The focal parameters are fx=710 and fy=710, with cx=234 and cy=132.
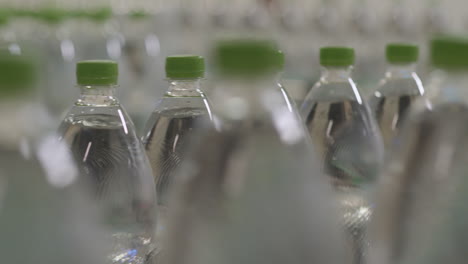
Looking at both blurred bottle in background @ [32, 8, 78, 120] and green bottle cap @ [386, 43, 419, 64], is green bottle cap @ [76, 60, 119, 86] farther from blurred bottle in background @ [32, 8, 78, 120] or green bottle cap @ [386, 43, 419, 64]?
blurred bottle in background @ [32, 8, 78, 120]

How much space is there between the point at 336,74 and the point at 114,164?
0.28 meters

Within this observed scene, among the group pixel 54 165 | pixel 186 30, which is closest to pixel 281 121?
pixel 54 165

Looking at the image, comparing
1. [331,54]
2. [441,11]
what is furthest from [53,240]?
[441,11]

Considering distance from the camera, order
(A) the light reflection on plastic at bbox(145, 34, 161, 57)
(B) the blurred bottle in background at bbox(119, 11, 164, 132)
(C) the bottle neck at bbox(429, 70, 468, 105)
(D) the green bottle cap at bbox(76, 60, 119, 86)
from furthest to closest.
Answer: (A) the light reflection on plastic at bbox(145, 34, 161, 57)
(B) the blurred bottle in background at bbox(119, 11, 164, 132)
(D) the green bottle cap at bbox(76, 60, 119, 86)
(C) the bottle neck at bbox(429, 70, 468, 105)

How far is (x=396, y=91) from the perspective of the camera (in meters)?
0.85

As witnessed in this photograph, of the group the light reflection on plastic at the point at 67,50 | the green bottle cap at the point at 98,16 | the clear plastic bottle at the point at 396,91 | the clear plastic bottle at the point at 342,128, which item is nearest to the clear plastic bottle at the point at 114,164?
the clear plastic bottle at the point at 342,128

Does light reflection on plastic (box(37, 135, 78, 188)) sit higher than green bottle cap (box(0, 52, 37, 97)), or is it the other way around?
green bottle cap (box(0, 52, 37, 97))

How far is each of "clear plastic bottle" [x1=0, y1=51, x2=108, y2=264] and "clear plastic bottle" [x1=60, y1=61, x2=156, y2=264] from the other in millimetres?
265

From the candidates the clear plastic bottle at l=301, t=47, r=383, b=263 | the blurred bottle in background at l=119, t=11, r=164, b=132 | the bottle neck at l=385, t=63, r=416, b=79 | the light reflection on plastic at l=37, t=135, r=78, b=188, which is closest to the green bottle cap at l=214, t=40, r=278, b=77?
the light reflection on plastic at l=37, t=135, r=78, b=188

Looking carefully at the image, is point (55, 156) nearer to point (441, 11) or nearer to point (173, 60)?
point (173, 60)

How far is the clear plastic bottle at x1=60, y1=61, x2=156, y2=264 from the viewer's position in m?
0.63

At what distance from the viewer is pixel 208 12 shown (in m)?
3.46

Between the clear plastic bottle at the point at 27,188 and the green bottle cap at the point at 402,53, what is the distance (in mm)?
530

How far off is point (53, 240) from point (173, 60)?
Answer: 13.1 inches
